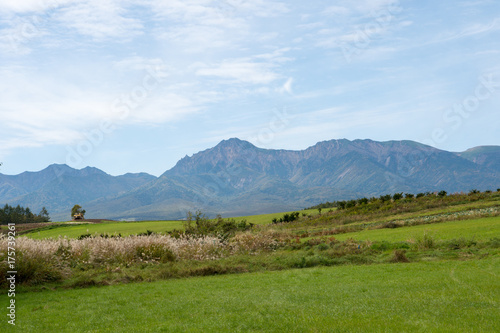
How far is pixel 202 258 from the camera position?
20.5m

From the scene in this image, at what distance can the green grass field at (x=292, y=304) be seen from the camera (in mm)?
7801

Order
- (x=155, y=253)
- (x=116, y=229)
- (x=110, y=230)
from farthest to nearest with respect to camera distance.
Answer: (x=116, y=229) < (x=110, y=230) < (x=155, y=253)

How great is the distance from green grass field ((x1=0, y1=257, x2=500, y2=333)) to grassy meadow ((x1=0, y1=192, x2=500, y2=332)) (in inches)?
1.2

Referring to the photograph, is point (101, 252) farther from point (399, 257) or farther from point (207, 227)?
point (399, 257)

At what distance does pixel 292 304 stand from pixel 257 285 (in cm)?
358

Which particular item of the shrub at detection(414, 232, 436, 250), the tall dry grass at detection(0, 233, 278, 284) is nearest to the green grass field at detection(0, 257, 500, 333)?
the tall dry grass at detection(0, 233, 278, 284)

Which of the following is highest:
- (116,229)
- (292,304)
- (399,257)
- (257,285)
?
(292,304)

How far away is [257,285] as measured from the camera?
1315cm

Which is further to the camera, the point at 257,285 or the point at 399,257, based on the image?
the point at 399,257

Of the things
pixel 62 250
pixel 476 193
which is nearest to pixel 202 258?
pixel 62 250

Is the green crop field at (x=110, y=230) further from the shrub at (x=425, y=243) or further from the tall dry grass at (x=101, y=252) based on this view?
the shrub at (x=425, y=243)

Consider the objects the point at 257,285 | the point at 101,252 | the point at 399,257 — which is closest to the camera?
the point at 257,285

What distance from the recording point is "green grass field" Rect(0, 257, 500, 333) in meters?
7.80

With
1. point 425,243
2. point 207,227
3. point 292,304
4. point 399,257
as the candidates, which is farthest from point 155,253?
point 425,243
